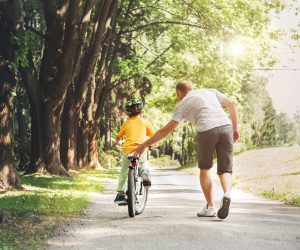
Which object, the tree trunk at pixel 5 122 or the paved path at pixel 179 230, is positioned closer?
the paved path at pixel 179 230

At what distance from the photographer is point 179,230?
7.52m

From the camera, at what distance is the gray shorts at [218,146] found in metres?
8.61

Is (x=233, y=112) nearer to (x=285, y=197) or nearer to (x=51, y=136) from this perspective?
(x=285, y=197)

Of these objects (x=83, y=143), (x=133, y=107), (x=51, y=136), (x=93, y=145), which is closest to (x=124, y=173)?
(x=133, y=107)

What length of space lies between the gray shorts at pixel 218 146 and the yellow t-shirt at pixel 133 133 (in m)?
1.36

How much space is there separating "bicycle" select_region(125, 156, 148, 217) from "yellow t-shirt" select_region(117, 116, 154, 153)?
0.24 meters

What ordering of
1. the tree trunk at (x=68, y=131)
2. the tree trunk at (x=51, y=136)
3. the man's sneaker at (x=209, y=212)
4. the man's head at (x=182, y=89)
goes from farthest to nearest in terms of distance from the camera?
1. the tree trunk at (x=68, y=131)
2. the tree trunk at (x=51, y=136)
3. the man's sneaker at (x=209, y=212)
4. the man's head at (x=182, y=89)

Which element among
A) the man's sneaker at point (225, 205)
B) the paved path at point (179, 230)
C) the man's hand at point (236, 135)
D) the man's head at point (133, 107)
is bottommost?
the paved path at point (179, 230)

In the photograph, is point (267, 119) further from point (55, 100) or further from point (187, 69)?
point (55, 100)

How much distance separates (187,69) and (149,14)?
504cm

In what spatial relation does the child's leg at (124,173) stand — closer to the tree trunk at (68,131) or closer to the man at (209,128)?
the man at (209,128)

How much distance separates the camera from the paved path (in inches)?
259

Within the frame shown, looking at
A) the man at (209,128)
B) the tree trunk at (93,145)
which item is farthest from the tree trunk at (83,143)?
the man at (209,128)

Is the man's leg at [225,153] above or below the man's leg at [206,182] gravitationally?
above
